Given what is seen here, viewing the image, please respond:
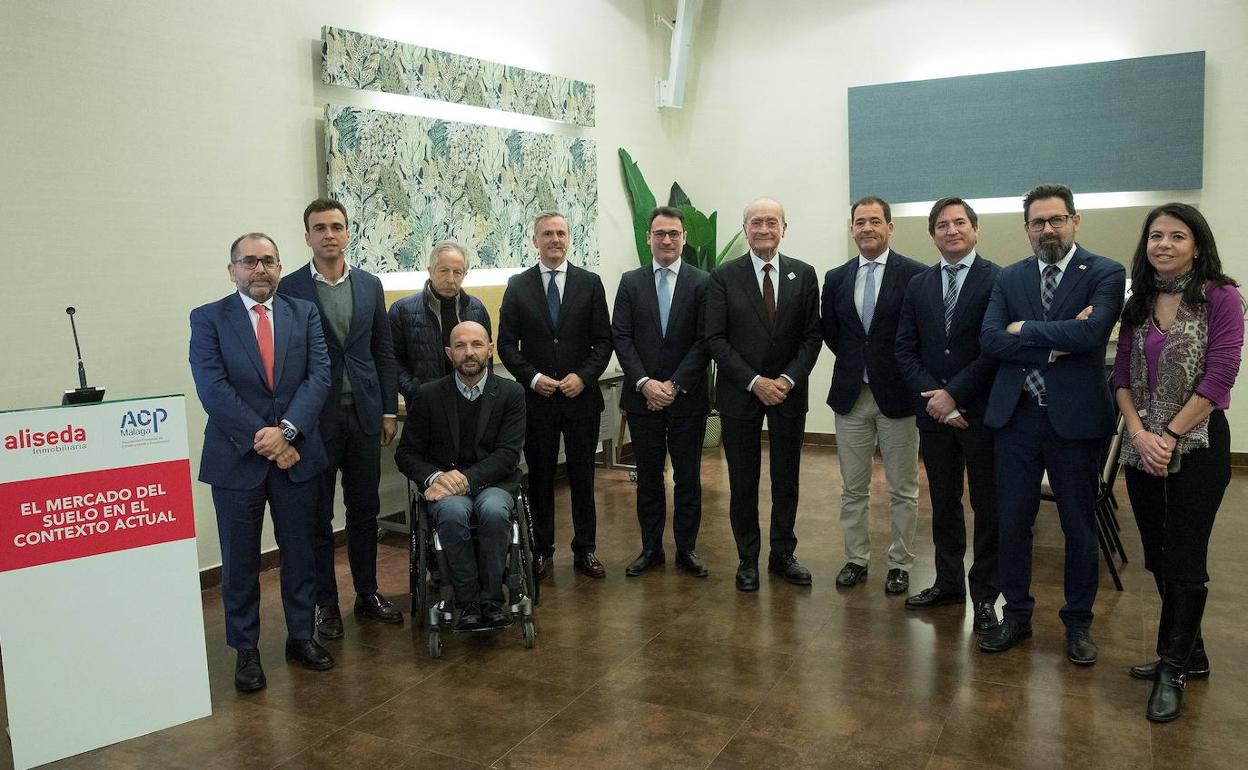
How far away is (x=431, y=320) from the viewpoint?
4.59 m

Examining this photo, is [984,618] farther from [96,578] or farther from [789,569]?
[96,578]

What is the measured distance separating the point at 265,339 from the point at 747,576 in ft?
7.51

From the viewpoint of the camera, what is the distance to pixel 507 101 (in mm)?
6348

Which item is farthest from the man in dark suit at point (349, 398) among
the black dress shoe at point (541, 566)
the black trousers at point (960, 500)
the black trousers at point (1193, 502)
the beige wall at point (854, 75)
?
the beige wall at point (854, 75)

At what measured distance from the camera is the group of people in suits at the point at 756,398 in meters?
3.19

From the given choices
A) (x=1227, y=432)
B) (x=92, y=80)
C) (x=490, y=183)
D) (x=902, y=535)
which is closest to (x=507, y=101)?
(x=490, y=183)

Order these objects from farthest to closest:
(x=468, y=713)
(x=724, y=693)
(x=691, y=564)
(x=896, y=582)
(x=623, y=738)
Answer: (x=691, y=564) < (x=896, y=582) < (x=724, y=693) < (x=468, y=713) < (x=623, y=738)

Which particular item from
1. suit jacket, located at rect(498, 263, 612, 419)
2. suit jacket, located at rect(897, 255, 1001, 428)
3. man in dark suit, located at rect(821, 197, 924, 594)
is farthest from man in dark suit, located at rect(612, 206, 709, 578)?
suit jacket, located at rect(897, 255, 1001, 428)

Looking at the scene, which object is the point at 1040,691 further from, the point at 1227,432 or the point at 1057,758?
the point at 1227,432

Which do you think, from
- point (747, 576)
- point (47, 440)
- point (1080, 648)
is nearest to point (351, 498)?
point (47, 440)

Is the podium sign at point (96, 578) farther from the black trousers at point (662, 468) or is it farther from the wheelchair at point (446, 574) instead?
the black trousers at point (662, 468)

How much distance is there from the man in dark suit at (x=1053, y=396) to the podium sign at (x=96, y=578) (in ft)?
9.26

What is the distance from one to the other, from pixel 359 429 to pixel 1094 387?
2.80 meters

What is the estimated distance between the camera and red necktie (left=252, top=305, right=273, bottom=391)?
3574mm
